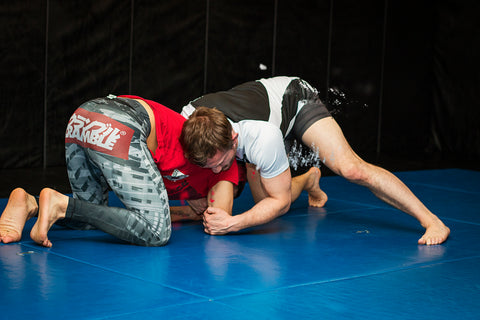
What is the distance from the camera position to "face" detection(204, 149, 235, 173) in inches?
106

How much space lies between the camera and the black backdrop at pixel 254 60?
522 centimetres

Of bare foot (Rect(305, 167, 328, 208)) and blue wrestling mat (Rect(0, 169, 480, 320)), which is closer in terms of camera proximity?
blue wrestling mat (Rect(0, 169, 480, 320))

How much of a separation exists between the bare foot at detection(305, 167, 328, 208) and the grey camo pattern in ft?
3.90

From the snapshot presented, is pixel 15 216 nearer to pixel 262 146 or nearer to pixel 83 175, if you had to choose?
pixel 83 175

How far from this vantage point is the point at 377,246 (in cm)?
297

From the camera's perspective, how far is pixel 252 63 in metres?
6.35

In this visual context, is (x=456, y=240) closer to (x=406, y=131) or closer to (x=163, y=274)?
(x=163, y=274)

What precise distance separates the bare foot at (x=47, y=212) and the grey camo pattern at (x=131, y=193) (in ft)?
0.13

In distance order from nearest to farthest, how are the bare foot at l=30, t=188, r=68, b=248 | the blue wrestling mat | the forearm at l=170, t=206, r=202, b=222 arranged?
the blue wrestling mat < the bare foot at l=30, t=188, r=68, b=248 < the forearm at l=170, t=206, r=202, b=222

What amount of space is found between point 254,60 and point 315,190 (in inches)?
108

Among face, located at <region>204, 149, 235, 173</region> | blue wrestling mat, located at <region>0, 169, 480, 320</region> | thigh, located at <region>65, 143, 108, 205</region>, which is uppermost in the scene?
face, located at <region>204, 149, 235, 173</region>

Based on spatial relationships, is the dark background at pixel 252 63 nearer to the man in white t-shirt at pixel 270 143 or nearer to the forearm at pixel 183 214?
the forearm at pixel 183 214

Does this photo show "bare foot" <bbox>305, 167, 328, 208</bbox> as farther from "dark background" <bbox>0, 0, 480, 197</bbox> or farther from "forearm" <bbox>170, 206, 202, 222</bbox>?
"dark background" <bbox>0, 0, 480, 197</bbox>

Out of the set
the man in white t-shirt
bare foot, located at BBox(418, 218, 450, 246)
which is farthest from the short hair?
bare foot, located at BBox(418, 218, 450, 246)
